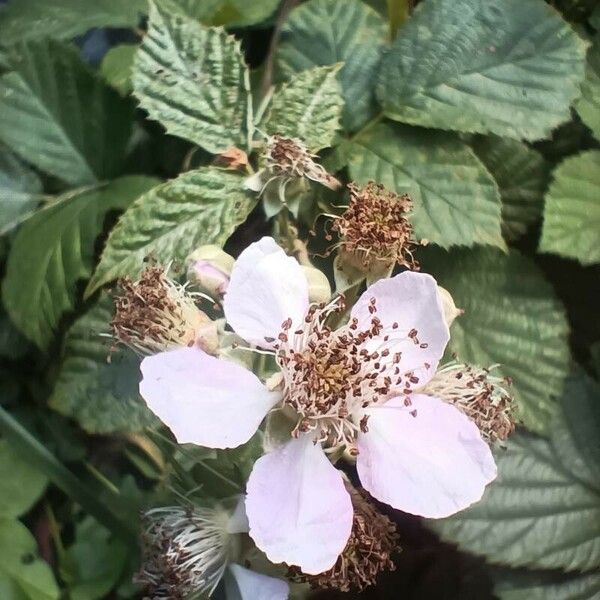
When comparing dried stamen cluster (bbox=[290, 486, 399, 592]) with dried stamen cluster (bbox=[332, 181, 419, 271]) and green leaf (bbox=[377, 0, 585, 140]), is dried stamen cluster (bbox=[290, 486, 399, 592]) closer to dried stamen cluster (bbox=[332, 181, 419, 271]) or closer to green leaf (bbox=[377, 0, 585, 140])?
dried stamen cluster (bbox=[332, 181, 419, 271])

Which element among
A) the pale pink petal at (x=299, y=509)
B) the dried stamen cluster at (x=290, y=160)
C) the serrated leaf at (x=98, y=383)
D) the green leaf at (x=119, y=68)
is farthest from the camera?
the green leaf at (x=119, y=68)

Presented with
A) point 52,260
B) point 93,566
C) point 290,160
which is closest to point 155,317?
point 290,160

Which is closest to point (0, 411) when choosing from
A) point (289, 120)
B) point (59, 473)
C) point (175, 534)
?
point (59, 473)

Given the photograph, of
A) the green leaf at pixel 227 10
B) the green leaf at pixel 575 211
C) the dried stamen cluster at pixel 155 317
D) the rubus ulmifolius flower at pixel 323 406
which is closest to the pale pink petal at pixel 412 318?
the rubus ulmifolius flower at pixel 323 406

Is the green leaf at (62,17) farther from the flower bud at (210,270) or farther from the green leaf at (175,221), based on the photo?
the flower bud at (210,270)

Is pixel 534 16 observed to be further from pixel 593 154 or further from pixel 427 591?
pixel 427 591

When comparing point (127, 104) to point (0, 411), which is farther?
point (127, 104)

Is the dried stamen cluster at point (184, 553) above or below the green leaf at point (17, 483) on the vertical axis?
above
